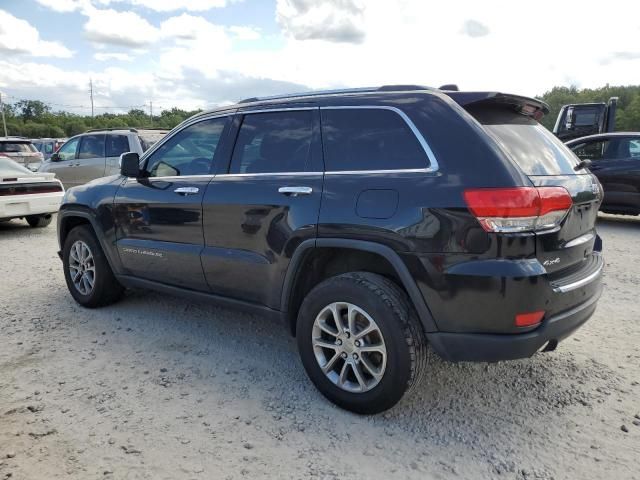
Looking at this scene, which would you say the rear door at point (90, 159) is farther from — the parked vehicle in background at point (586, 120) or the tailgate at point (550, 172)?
the parked vehicle in background at point (586, 120)

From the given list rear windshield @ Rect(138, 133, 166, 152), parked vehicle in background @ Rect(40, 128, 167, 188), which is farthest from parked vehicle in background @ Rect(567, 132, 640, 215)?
parked vehicle in background @ Rect(40, 128, 167, 188)

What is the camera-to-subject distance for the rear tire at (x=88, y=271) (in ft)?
15.6

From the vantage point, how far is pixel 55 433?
2.86 metres

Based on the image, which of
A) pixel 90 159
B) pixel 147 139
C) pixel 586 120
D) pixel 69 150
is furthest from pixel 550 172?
pixel 586 120

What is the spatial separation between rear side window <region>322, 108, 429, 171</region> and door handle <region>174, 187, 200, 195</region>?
3.73 ft

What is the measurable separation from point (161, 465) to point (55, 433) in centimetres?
73

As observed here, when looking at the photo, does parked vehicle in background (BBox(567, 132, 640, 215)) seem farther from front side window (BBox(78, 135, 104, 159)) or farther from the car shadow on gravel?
front side window (BBox(78, 135, 104, 159))

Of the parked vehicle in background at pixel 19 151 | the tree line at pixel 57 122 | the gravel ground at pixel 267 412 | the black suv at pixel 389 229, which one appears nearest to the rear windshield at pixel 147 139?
the parked vehicle in background at pixel 19 151

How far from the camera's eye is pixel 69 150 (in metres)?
12.4

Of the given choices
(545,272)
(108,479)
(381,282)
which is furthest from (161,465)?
(545,272)

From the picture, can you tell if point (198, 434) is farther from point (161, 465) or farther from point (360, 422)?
point (360, 422)

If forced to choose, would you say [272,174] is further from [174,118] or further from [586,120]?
[174,118]

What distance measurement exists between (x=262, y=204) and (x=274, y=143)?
0.47 m

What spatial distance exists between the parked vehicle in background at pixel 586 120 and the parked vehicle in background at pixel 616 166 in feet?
19.4
